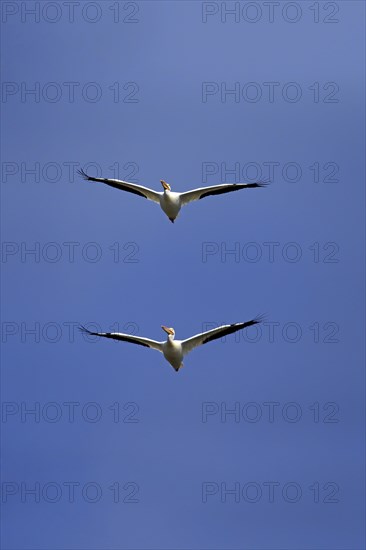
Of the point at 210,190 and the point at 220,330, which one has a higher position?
the point at 210,190

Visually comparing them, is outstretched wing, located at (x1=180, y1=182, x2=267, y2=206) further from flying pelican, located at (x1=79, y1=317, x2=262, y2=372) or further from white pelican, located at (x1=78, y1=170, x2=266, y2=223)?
flying pelican, located at (x1=79, y1=317, x2=262, y2=372)

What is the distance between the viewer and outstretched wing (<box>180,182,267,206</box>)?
35875 millimetres

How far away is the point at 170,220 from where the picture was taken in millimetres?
36812

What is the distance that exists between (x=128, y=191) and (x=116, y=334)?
13.9 ft

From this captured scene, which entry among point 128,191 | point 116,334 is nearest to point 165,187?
point 128,191

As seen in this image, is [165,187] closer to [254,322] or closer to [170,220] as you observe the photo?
[170,220]

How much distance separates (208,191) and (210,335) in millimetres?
4161

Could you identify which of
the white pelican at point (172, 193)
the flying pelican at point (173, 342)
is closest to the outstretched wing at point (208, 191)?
the white pelican at point (172, 193)

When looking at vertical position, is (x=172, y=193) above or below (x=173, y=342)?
above

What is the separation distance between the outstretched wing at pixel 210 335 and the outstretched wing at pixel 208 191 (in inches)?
156

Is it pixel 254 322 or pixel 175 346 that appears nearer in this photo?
pixel 254 322

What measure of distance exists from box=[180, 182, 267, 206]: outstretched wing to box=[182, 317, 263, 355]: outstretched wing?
156 inches

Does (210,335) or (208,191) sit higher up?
(208,191)

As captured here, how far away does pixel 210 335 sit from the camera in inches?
1385
